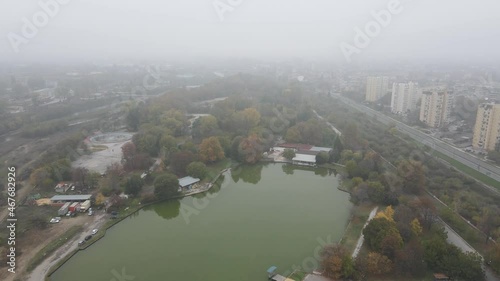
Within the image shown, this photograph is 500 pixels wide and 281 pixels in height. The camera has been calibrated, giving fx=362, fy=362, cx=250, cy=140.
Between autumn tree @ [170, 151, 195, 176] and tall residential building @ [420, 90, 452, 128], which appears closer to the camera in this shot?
autumn tree @ [170, 151, 195, 176]

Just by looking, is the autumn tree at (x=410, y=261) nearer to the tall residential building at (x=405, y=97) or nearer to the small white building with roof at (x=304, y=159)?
the small white building with roof at (x=304, y=159)

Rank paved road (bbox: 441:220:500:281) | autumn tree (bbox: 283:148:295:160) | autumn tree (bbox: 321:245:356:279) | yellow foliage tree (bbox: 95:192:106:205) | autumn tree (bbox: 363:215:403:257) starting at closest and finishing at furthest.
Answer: autumn tree (bbox: 321:245:356:279)
paved road (bbox: 441:220:500:281)
autumn tree (bbox: 363:215:403:257)
yellow foliage tree (bbox: 95:192:106:205)
autumn tree (bbox: 283:148:295:160)

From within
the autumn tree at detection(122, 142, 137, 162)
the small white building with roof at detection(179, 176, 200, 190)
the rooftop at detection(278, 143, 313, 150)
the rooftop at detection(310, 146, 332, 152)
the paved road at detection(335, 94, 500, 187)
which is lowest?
the paved road at detection(335, 94, 500, 187)

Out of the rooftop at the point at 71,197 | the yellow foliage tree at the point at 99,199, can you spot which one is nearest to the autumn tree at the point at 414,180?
the yellow foliage tree at the point at 99,199

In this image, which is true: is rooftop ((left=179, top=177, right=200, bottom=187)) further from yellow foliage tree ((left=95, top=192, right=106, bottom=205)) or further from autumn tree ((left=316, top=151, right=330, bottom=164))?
autumn tree ((left=316, top=151, right=330, bottom=164))

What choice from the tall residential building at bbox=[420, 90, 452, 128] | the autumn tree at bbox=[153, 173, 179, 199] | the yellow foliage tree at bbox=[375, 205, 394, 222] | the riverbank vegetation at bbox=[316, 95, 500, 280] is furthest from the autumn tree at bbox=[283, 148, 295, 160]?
the tall residential building at bbox=[420, 90, 452, 128]

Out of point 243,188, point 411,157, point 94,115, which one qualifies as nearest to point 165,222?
point 243,188

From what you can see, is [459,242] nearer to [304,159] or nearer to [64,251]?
[304,159]
